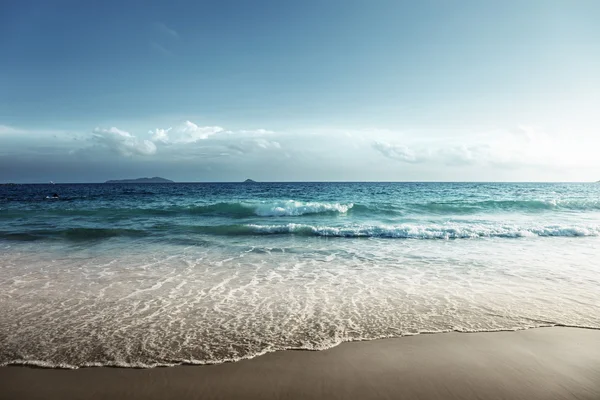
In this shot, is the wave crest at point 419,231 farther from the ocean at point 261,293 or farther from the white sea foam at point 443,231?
the ocean at point 261,293

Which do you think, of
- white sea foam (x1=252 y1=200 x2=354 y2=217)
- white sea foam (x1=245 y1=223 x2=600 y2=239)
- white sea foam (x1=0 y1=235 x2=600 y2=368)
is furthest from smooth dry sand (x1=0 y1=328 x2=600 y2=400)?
white sea foam (x1=252 y1=200 x2=354 y2=217)

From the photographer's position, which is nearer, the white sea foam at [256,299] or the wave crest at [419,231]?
the white sea foam at [256,299]

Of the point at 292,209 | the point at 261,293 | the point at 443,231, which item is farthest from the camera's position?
the point at 292,209

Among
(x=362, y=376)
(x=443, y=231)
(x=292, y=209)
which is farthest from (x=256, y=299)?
(x=292, y=209)

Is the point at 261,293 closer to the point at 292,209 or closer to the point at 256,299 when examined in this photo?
the point at 256,299

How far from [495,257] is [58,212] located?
26.2 meters

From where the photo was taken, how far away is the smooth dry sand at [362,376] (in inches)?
126

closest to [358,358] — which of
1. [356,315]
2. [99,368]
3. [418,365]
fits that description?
[418,365]

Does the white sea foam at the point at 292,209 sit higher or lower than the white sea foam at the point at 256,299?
higher

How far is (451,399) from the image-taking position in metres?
3.14

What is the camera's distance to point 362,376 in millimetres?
3490

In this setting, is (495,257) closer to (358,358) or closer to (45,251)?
(358,358)

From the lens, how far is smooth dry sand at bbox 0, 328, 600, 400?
3213 mm

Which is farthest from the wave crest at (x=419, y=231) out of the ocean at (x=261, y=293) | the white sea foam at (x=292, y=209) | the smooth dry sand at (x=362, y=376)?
the smooth dry sand at (x=362, y=376)
